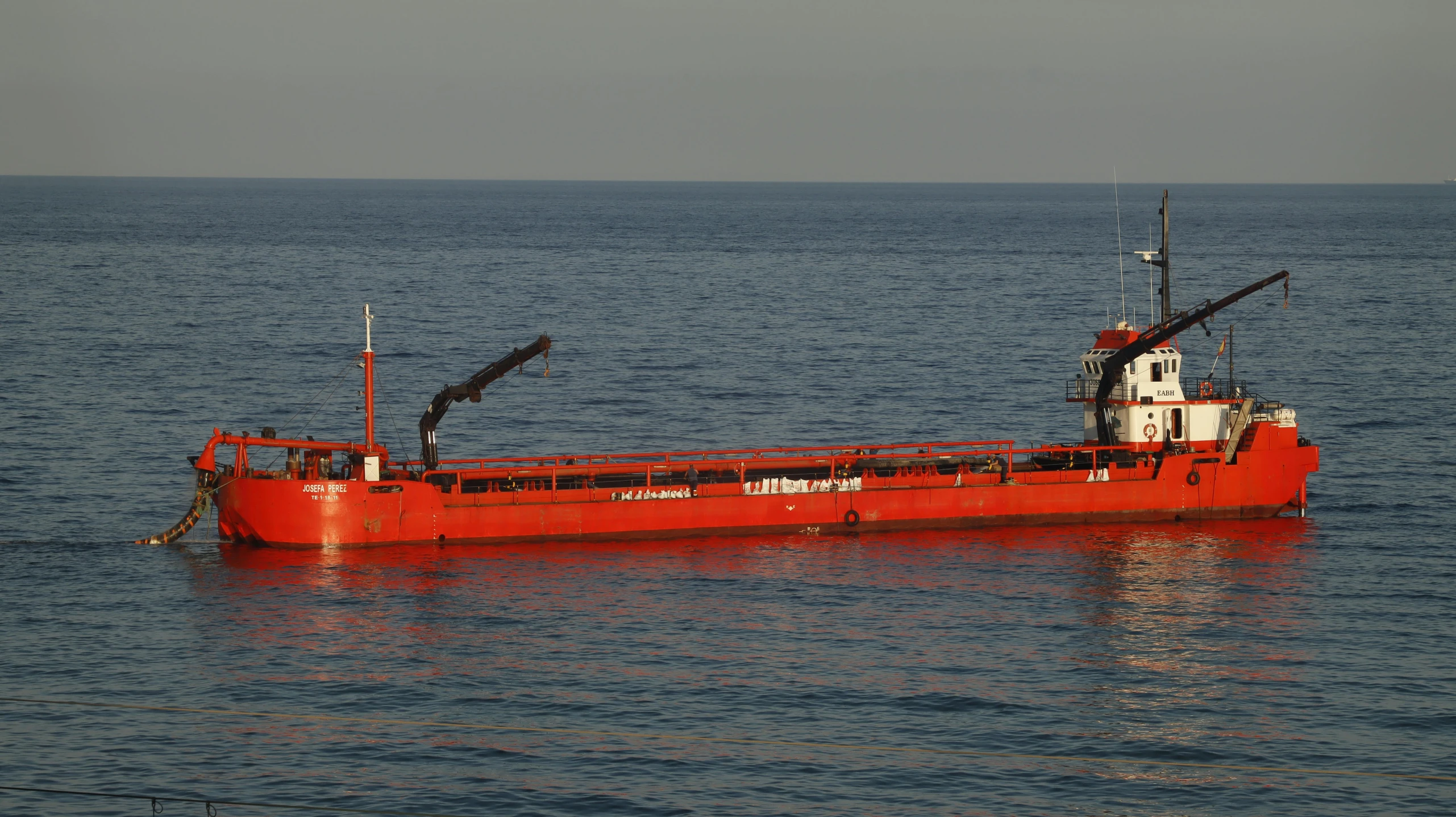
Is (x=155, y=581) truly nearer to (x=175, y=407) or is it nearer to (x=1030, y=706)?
(x=1030, y=706)

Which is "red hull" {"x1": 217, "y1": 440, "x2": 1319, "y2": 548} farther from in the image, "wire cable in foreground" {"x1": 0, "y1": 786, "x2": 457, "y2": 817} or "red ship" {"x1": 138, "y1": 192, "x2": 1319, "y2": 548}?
"wire cable in foreground" {"x1": 0, "y1": 786, "x2": 457, "y2": 817}

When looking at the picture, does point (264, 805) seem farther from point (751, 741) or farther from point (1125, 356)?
point (1125, 356)

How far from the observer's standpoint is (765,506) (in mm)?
54188

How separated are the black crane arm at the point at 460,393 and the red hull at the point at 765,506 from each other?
5.67 feet

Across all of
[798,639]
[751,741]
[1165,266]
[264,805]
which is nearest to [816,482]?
[798,639]

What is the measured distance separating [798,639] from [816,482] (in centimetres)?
1292

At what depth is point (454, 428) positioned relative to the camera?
2997 inches

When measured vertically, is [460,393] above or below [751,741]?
above

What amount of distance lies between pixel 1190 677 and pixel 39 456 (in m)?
48.7

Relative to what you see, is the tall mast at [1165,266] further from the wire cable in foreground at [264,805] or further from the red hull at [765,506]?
the wire cable in foreground at [264,805]

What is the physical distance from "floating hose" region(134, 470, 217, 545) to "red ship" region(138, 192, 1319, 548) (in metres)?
0.06

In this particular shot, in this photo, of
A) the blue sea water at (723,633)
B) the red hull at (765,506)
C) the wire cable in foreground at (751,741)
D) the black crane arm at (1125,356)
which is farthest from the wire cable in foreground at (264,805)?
the black crane arm at (1125,356)

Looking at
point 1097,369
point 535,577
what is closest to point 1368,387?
point 1097,369

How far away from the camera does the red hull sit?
50.9m
